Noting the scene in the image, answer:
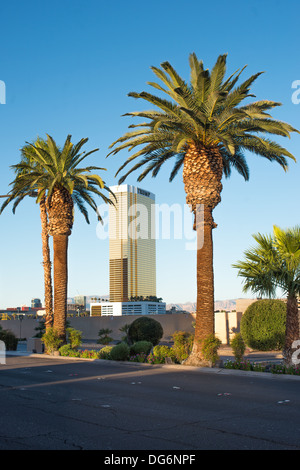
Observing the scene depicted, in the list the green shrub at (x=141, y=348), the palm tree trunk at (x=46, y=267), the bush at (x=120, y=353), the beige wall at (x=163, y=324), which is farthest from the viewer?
the beige wall at (x=163, y=324)

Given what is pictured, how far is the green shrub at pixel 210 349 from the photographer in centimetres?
1928

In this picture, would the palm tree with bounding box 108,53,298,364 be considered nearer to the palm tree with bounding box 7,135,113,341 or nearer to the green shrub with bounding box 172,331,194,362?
the green shrub with bounding box 172,331,194,362

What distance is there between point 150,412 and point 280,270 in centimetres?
963

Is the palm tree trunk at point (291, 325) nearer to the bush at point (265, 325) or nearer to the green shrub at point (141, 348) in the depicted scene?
the green shrub at point (141, 348)

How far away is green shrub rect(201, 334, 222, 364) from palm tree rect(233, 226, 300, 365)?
99.1 inches

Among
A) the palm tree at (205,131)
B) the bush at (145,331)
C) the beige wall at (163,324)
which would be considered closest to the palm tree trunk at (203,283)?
the palm tree at (205,131)

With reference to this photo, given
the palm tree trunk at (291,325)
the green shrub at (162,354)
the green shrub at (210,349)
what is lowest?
the green shrub at (162,354)

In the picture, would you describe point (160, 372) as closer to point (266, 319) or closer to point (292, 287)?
point (292, 287)

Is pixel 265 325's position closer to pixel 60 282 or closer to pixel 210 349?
Answer: pixel 210 349

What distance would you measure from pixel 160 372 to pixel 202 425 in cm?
970

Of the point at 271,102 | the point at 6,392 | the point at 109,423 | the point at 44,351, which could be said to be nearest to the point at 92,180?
→ the point at 44,351

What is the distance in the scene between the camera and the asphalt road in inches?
301

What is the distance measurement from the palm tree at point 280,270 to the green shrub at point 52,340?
526 inches

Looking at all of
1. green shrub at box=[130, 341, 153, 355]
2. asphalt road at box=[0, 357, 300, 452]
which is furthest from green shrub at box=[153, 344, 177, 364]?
asphalt road at box=[0, 357, 300, 452]
